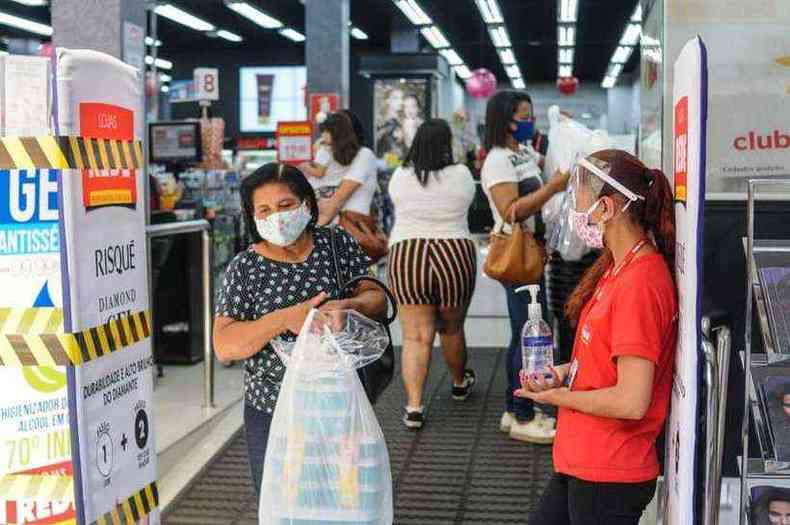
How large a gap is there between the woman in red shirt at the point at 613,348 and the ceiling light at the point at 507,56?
2256cm

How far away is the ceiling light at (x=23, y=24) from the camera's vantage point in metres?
19.1

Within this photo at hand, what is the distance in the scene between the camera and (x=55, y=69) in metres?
2.36

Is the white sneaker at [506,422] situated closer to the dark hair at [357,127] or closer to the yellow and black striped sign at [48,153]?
the dark hair at [357,127]

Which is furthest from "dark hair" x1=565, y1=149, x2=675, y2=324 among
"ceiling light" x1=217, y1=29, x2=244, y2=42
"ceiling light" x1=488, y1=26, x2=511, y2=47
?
"ceiling light" x1=217, y1=29, x2=244, y2=42

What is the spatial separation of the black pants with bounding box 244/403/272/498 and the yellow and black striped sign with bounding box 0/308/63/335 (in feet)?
1.87

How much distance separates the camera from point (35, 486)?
98.2 inches

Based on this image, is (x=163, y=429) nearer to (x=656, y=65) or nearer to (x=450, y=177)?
(x=450, y=177)

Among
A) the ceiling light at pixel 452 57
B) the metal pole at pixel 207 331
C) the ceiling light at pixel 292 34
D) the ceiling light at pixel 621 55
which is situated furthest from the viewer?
the ceiling light at pixel 452 57

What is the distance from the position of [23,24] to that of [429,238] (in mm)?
17311

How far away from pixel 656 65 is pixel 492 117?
126 cm

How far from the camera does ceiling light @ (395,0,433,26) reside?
1683cm

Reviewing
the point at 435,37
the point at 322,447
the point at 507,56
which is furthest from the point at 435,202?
the point at 507,56

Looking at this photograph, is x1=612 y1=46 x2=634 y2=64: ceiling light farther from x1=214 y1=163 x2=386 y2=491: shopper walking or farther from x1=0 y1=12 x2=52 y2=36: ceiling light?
x1=214 y1=163 x2=386 y2=491: shopper walking

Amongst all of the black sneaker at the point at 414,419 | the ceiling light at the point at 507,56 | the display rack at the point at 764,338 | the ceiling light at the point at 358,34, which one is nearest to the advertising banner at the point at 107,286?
the display rack at the point at 764,338
